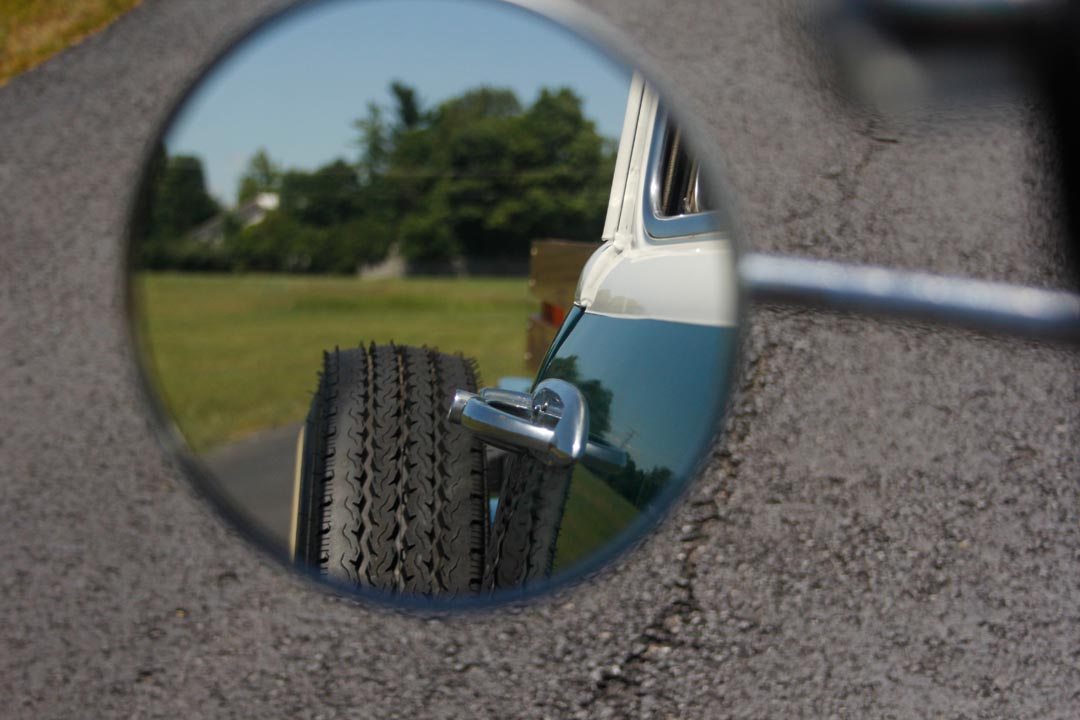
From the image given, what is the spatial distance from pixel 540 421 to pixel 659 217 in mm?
335

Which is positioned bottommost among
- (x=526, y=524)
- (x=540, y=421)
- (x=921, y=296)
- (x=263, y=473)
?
(x=263, y=473)

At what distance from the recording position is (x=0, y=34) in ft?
15.3

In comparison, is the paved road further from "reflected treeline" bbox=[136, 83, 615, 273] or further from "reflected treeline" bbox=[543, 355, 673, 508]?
"reflected treeline" bbox=[543, 355, 673, 508]

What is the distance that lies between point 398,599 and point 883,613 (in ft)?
5.26

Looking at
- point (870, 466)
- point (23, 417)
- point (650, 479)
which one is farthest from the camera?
point (23, 417)

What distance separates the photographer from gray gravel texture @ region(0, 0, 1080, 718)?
2252mm

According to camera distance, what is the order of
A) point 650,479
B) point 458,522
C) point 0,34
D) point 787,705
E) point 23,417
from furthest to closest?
point 0,34 < point 23,417 < point 787,705 < point 458,522 < point 650,479

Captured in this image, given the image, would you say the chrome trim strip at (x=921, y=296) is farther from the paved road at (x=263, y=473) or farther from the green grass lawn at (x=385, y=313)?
the paved road at (x=263, y=473)

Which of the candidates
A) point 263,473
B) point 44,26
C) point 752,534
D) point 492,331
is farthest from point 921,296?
point 44,26

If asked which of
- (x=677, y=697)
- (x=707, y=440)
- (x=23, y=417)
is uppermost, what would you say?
(x=707, y=440)

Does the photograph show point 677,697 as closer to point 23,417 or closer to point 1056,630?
point 1056,630

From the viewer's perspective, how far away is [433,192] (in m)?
1.15

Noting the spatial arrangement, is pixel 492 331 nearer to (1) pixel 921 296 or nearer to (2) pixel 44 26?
(1) pixel 921 296

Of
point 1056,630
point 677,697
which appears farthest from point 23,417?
point 1056,630
